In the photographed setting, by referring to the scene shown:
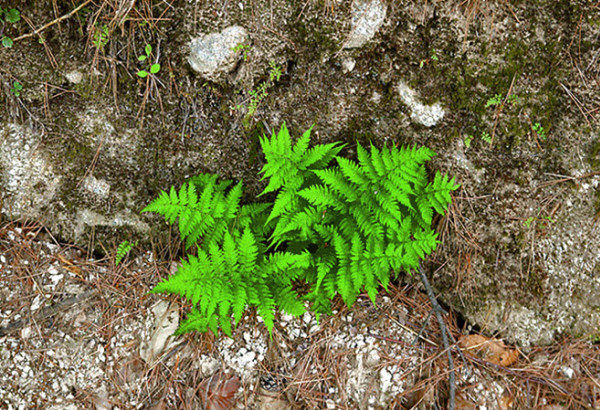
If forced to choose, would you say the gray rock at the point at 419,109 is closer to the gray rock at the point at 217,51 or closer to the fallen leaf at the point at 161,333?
the gray rock at the point at 217,51

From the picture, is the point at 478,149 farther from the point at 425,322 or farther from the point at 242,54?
the point at 242,54

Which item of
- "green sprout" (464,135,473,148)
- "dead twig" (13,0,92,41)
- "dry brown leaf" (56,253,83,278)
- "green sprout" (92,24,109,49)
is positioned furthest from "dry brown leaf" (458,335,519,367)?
"dead twig" (13,0,92,41)

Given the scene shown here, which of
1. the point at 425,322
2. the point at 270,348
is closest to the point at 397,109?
the point at 425,322

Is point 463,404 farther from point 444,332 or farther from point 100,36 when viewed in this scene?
point 100,36

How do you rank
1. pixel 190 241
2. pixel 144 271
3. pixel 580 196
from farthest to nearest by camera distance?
pixel 144 271 → pixel 580 196 → pixel 190 241

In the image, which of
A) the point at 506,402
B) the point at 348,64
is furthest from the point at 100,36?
the point at 506,402
